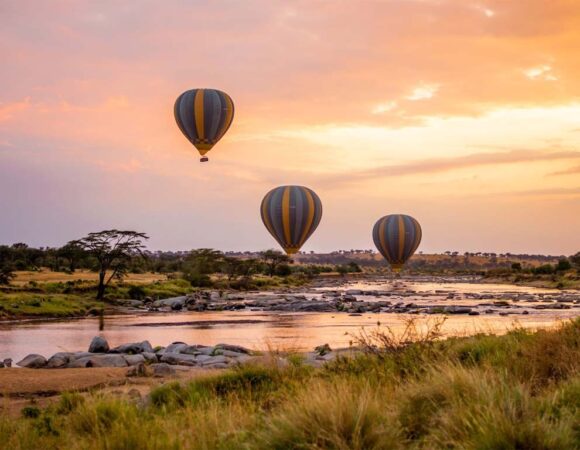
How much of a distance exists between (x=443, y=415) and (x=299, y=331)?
26891 mm

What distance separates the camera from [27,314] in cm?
4141

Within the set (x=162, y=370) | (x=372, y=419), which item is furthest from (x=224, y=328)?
(x=372, y=419)

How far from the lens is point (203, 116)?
45188mm

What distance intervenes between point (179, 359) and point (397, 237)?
45687 mm

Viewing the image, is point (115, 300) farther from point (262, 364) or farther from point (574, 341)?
point (574, 341)

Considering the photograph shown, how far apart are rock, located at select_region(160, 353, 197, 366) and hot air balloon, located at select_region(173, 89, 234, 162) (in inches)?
1034

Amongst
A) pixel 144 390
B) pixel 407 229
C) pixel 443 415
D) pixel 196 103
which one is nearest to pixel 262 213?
pixel 196 103

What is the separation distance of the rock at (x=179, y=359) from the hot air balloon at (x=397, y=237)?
45015mm

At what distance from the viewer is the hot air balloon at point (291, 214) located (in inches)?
2007

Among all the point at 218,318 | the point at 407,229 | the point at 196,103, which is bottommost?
the point at 218,318

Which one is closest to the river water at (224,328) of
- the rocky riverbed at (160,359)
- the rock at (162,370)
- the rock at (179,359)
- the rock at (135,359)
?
the rocky riverbed at (160,359)

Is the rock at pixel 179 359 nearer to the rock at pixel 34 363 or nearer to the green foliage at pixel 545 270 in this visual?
the rock at pixel 34 363

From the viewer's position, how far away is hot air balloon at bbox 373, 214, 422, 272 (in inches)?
2532

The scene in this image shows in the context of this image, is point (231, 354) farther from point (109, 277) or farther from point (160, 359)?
point (109, 277)
